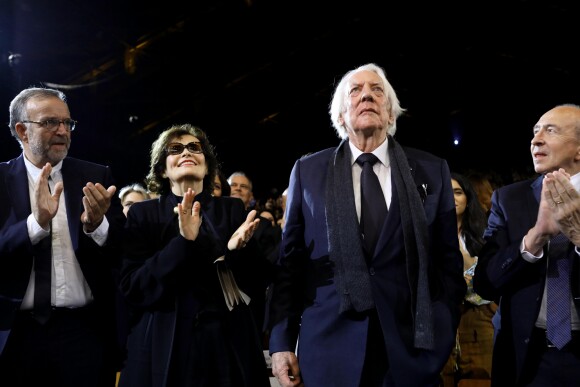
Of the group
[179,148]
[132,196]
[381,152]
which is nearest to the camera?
[381,152]

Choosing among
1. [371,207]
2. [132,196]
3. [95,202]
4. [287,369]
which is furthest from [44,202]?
[132,196]

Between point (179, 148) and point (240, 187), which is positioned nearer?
point (179, 148)

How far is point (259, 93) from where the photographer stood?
1120 cm

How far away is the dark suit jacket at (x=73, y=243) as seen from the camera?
2.35 meters

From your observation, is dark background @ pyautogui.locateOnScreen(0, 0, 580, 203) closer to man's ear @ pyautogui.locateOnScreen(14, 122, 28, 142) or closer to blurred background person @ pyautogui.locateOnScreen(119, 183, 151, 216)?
blurred background person @ pyautogui.locateOnScreen(119, 183, 151, 216)

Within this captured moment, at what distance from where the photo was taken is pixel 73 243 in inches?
97.9

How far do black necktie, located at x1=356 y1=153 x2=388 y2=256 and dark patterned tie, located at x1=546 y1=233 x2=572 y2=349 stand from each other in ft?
2.34

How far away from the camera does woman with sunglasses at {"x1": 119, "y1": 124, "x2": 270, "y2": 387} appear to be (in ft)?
8.18

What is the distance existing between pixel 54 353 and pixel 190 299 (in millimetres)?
537

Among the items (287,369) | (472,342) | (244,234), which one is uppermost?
(244,234)

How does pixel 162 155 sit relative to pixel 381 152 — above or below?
above

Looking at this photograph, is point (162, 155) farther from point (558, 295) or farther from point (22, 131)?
point (558, 295)

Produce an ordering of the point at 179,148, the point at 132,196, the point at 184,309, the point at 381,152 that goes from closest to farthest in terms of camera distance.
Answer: the point at 381,152 → the point at 184,309 → the point at 179,148 → the point at 132,196

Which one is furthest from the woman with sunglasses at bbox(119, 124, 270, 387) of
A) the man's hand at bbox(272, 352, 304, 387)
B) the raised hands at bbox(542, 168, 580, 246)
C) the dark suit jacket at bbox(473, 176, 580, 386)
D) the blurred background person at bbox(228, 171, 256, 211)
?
the blurred background person at bbox(228, 171, 256, 211)
